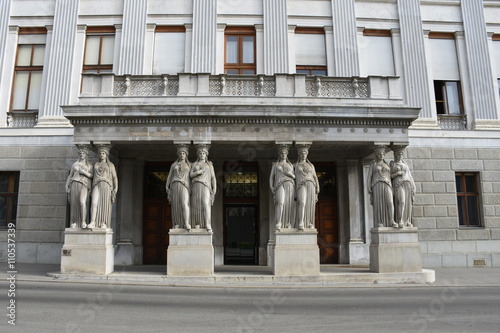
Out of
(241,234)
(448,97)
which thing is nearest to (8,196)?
(241,234)

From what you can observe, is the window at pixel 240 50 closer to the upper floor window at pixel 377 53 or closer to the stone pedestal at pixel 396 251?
the upper floor window at pixel 377 53

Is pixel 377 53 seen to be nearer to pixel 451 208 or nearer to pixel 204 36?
pixel 451 208

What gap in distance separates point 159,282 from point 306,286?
4.91m

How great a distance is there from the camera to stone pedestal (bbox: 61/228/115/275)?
47.0ft

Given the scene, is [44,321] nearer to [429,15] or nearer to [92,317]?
[92,317]

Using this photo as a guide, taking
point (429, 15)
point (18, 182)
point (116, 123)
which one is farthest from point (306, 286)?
point (429, 15)

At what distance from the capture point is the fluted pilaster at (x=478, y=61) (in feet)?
66.4

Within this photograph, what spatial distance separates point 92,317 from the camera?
27.6 ft

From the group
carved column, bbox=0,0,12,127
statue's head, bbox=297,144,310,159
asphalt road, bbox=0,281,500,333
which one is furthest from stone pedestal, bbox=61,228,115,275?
carved column, bbox=0,0,12,127

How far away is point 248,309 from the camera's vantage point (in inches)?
373

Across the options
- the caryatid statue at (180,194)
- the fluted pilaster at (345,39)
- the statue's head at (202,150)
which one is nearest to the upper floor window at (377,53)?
the fluted pilaster at (345,39)

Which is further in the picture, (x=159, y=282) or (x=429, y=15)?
(x=429, y=15)

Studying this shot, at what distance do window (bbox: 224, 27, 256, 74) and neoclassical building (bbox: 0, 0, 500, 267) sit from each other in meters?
0.10

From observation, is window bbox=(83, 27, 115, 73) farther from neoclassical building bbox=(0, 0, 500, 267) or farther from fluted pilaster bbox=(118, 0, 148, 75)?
fluted pilaster bbox=(118, 0, 148, 75)
